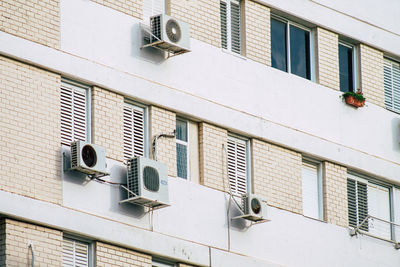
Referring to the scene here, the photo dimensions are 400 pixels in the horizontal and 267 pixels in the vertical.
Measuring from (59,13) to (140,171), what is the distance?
3.25 meters

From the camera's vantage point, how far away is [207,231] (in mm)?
26359

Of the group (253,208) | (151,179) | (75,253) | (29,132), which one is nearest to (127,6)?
(151,179)

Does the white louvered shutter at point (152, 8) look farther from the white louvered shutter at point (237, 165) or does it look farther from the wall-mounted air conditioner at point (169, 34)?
the white louvered shutter at point (237, 165)

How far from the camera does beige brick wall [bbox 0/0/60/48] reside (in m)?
24.3

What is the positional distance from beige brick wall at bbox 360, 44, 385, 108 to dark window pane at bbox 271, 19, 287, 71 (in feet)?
7.83

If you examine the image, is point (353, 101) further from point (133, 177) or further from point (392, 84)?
point (133, 177)

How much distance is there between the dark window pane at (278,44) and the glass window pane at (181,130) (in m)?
3.19

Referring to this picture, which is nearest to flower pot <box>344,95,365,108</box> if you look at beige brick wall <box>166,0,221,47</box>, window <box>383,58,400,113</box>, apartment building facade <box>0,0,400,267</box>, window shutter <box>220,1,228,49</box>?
apartment building facade <box>0,0,400,267</box>

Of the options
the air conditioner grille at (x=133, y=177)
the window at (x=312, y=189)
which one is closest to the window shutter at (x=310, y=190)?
the window at (x=312, y=189)

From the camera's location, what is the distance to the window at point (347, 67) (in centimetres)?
3089

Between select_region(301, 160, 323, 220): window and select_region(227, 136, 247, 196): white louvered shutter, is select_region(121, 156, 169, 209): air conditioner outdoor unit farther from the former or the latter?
select_region(301, 160, 323, 220): window

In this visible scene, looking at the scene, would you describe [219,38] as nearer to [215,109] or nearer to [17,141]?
[215,109]

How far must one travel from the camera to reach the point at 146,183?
81.7ft

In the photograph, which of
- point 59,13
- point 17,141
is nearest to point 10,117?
point 17,141
